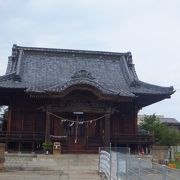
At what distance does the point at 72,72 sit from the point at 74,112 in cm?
547

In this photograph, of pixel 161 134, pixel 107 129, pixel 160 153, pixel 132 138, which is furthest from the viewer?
pixel 161 134

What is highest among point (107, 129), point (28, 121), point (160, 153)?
point (28, 121)

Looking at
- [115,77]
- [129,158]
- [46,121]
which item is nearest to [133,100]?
[115,77]

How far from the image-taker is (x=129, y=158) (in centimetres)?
1041

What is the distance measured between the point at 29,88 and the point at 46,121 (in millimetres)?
2530

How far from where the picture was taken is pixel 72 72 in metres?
30.4

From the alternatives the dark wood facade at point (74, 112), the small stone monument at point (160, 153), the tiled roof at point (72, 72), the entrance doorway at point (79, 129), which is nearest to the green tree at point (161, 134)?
the tiled roof at point (72, 72)

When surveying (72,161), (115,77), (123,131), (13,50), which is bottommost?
(72,161)

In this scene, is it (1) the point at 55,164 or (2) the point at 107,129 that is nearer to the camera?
(1) the point at 55,164

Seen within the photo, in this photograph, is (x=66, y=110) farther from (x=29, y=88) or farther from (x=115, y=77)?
(x=115, y=77)

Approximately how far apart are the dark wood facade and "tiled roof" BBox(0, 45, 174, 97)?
0.08 m

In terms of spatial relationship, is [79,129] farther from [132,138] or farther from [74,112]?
[132,138]

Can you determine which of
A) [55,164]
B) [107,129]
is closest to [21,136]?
[55,164]

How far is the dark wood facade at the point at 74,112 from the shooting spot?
82.3 ft
